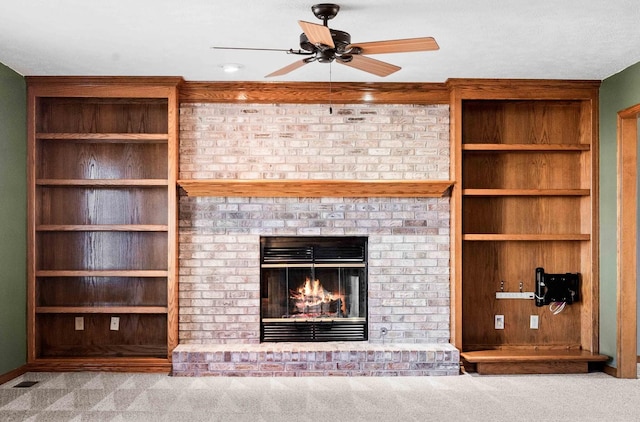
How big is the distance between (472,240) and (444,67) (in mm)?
1523

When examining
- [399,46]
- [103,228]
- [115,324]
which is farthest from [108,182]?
[399,46]

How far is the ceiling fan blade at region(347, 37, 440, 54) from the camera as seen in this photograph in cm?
305

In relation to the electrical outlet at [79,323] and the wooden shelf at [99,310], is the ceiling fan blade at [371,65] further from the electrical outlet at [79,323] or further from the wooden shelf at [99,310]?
the electrical outlet at [79,323]

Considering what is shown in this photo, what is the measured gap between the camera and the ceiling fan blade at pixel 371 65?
3.45 m

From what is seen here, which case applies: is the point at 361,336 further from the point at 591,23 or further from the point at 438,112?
the point at 591,23

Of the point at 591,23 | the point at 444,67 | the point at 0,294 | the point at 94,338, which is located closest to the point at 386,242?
the point at 444,67

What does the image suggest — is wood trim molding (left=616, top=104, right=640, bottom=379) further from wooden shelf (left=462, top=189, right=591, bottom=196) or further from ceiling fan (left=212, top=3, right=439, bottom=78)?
ceiling fan (left=212, top=3, right=439, bottom=78)

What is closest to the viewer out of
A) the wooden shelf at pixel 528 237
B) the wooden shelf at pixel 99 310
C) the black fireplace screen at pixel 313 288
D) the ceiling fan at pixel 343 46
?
the ceiling fan at pixel 343 46

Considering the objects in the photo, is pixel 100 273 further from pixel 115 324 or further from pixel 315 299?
pixel 315 299

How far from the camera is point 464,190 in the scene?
511 centimetres

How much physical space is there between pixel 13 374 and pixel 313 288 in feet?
8.23

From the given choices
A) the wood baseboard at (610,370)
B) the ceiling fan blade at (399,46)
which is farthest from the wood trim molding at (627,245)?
the ceiling fan blade at (399,46)

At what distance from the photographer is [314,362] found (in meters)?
4.82

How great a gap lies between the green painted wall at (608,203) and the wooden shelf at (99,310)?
12.2 ft
